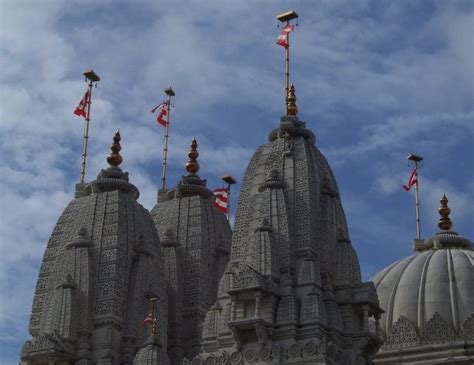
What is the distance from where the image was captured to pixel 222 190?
63.7 metres

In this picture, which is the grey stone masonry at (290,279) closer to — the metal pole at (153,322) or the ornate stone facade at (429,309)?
the metal pole at (153,322)

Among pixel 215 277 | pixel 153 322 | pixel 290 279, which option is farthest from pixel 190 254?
pixel 290 279

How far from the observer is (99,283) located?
168 feet

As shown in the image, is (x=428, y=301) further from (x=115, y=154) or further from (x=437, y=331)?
(x=115, y=154)

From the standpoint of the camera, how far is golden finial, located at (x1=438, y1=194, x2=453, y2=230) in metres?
56.9

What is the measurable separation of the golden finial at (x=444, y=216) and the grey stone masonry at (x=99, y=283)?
12169 millimetres

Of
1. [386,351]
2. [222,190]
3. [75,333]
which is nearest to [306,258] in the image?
[386,351]

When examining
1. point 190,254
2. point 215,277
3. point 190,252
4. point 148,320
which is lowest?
point 148,320

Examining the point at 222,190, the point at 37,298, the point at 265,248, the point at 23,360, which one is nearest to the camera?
the point at 265,248

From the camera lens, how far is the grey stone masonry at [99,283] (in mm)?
49500

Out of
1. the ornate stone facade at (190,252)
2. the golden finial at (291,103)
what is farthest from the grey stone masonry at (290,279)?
the ornate stone facade at (190,252)

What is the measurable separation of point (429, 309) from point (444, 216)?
8222 mm

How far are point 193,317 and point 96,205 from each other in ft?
19.9

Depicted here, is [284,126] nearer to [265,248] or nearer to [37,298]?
[265,248]
